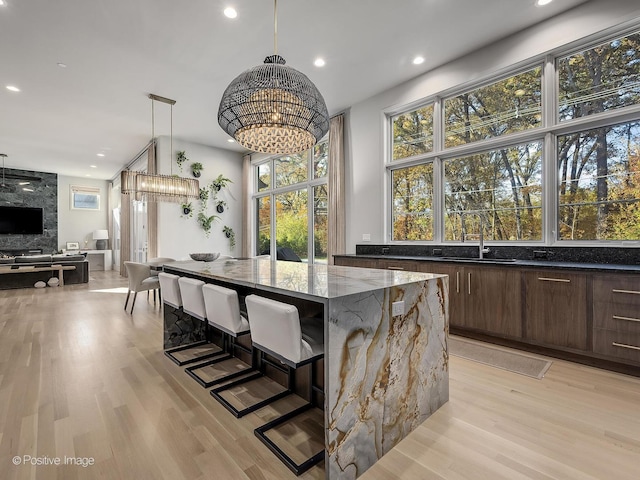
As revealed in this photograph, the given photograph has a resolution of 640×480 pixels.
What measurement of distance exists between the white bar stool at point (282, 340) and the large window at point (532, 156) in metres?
2.96

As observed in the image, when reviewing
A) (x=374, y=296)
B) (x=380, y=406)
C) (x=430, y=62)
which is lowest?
(x=380, y=406)

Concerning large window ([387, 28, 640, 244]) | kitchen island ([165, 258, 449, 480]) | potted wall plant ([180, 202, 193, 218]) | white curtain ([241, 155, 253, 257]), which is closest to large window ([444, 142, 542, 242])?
large window ([387, 28, 640, 244])

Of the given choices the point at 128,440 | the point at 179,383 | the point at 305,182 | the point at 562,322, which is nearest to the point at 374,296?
the point at 128,440

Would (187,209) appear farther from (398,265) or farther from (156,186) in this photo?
(398,265)

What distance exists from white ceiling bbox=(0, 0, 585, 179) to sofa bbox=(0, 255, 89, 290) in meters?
3.50

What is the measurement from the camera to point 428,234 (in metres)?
4.39

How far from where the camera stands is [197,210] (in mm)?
7023

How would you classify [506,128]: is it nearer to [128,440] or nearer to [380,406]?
[380,406]

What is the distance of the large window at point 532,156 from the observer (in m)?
2.94

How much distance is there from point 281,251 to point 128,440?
211 inches

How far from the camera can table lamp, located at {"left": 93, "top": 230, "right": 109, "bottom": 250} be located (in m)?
10.6

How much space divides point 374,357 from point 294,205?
5.37 metres

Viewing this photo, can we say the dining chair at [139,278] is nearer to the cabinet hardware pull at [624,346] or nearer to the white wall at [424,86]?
the white wall at [424,86]

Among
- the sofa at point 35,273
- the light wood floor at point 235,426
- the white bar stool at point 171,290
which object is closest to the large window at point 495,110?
the light wood floor at point 235,426
